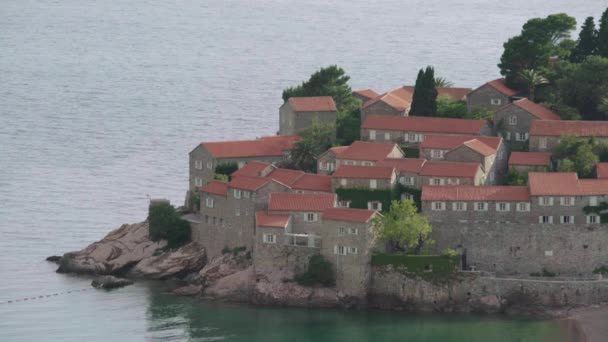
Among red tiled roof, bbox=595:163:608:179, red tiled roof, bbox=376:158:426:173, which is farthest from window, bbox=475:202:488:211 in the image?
red tiled roof, bbox=595:163:608:179

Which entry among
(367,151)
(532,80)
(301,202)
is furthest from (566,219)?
(532,80)

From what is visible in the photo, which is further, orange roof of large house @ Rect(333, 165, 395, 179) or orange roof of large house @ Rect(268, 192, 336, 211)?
orange roof of large house @ Rect(333, 165, 395, 179)

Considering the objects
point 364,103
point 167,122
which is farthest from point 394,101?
point 167,122

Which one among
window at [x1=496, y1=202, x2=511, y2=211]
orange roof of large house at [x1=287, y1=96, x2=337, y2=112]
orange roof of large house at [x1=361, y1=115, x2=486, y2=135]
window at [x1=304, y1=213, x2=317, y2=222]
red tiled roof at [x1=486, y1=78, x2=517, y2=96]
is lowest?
window at [x1=304, y1=213, x2=317, y2=222]

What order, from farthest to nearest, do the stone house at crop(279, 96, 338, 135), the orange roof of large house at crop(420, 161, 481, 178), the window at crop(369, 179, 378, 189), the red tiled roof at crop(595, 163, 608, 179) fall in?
the stone house at crop(279, 96, 338, 135) → the window at crop(369, 179, 378, 189) → the orange roof of large house at crop(420, 161, 481, 178) → the red tiled roof at crop(595, 163, 608, 179)

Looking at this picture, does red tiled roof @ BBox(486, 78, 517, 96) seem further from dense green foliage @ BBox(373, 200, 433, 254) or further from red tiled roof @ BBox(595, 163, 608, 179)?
dense green foliage @ BBox(373, 200, 433, 254)

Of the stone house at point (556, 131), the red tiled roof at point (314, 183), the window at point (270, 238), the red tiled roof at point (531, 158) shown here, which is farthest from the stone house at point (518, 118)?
the window at point (270, 238)

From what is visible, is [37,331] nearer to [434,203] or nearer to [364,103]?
[434,203]
